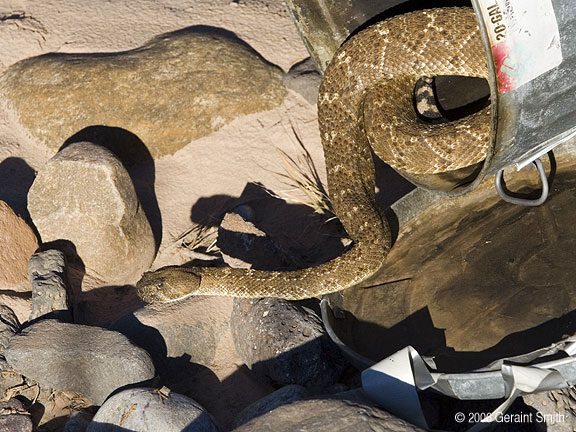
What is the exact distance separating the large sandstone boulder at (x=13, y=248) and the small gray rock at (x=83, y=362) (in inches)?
40.2

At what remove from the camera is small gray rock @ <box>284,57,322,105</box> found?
7168mm

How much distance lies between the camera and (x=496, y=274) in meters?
4.89

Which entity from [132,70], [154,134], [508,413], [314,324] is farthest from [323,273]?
[132,70]

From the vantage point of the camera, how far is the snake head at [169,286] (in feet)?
17.5

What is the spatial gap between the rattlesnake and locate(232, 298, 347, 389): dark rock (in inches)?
6.1

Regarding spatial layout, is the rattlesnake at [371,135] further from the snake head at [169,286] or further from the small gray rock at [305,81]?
the small gray rock at [305,81]

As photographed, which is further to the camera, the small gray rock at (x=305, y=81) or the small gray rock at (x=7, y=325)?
the small gray rock at (x=305, y=81)

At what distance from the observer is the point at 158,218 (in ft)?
21.8

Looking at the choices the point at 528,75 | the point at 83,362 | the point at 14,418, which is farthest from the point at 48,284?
the point at 528,75

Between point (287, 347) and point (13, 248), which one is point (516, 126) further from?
point (13, 248)

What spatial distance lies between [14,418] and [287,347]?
6.78 ft

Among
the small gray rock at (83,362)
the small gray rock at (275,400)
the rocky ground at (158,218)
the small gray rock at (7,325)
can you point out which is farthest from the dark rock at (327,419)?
the small gray rock at (7,325)

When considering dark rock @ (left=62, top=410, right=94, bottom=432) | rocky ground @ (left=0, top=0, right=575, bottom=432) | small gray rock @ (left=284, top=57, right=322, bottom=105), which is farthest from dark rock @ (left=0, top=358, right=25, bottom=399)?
small gray rock @ (left=284, top=57, right=322, bottom=105)

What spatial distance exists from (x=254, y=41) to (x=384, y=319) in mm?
4507
